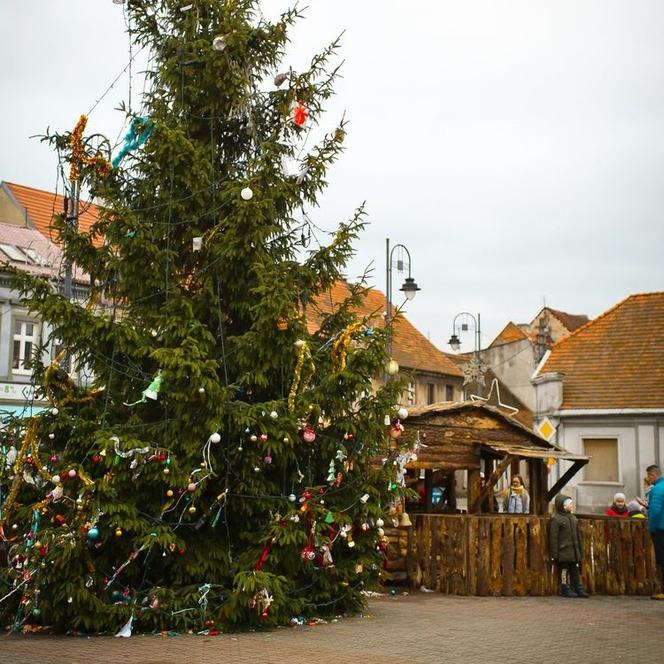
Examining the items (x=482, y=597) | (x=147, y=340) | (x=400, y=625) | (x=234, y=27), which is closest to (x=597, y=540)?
(x=482, y=597)

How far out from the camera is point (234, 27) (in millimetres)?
12469

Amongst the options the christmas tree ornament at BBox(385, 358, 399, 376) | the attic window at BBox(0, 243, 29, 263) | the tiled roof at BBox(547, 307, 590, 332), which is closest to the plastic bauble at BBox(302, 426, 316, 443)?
the christmas tree ornament at BBox(385, 358, 399, 376)

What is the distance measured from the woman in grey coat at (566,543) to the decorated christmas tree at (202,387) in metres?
4.26

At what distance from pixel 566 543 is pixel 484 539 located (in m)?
1.34

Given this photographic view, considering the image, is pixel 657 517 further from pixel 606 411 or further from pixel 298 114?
pixel 606 411

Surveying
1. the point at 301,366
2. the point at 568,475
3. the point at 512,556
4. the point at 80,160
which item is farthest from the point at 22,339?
the point at 301,366

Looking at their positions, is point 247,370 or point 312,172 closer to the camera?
point 247,370

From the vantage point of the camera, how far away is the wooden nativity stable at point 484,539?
1523cm

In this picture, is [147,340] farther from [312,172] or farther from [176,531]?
[312,172]

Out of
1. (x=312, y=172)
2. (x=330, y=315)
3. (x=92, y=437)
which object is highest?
(x=312, y=172)

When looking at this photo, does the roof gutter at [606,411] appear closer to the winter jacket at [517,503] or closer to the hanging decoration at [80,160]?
the winter jacket at [517,503]

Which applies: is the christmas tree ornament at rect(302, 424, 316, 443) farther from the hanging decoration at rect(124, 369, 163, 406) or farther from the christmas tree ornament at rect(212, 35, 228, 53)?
the christmas tree ornament at rect(212, 35, 228, 53)

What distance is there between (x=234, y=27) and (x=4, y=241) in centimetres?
2187

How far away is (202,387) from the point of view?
10.7 m
